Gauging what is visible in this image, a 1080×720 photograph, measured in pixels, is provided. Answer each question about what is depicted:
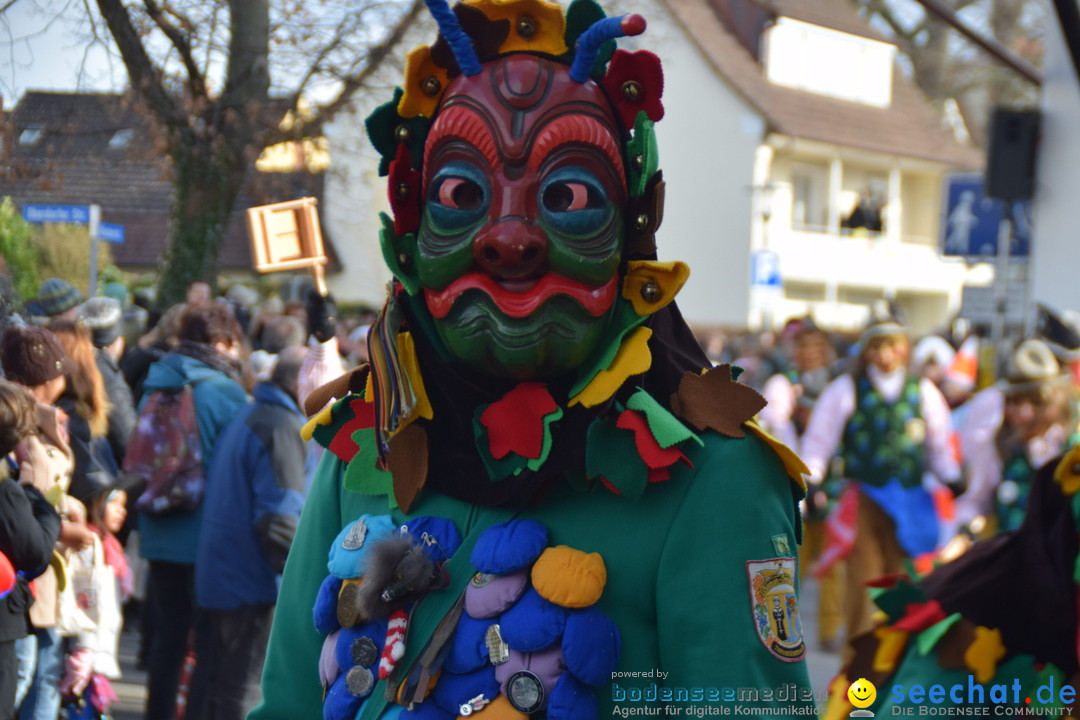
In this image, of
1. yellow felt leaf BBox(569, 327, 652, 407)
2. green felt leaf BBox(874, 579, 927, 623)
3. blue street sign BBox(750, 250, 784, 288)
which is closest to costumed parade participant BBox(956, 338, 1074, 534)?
green felt leaf BBox(874, 579, 927, 623)

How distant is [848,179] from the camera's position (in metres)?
31.8

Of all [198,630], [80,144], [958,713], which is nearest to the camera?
[958,713]

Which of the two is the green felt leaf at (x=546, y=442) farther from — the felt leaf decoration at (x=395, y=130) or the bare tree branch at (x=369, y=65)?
the bare tree branch at (x=369, y=65)

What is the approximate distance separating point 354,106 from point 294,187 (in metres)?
1.02

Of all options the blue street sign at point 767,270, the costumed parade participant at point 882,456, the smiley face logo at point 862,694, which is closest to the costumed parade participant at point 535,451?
the smiley face logo at point 862,694

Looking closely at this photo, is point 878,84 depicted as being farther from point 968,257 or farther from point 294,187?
point 294,187

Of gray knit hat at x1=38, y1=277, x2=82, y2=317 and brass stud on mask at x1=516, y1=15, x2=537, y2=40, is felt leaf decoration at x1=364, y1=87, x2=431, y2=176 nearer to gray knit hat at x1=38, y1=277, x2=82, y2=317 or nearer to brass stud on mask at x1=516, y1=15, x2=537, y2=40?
brass stud on mask at x1=516, y1=15, x2=537, y2=40

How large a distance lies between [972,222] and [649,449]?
9.88 metres

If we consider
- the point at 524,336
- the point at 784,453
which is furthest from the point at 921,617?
the point at 524,336

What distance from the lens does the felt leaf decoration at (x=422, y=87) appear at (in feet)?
7.91

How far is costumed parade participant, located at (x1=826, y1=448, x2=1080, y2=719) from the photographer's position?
352 centimetres

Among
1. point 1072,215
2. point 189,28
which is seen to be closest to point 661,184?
point 189,28

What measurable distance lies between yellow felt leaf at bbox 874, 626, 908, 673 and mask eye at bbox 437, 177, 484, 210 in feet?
7.51

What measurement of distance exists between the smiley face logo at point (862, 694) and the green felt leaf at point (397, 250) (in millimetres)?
2175
